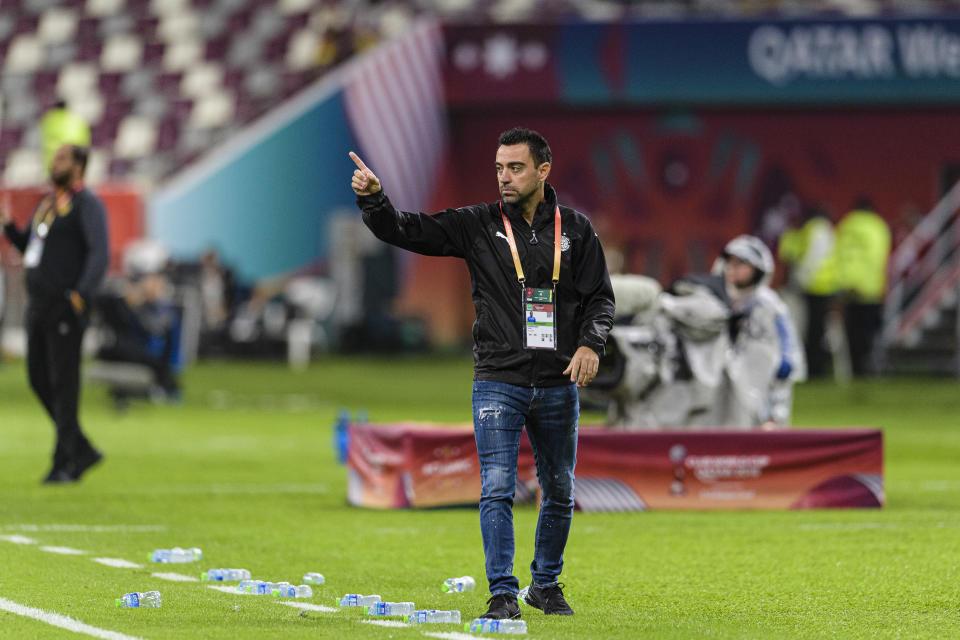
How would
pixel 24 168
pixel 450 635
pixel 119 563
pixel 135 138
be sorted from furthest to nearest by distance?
1. pixel 135 138
2. pixel 24 168
3. pixel 119 563
4. pixel 450 635

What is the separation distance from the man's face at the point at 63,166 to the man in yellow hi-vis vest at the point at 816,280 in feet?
53.1

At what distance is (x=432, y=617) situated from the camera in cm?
823

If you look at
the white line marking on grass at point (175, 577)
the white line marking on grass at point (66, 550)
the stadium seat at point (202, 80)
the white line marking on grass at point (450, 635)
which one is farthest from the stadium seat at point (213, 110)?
the white line marking on grass at point (450, 635)

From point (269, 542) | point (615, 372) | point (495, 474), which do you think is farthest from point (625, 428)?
point (495, 474)

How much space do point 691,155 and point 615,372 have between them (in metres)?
22.0

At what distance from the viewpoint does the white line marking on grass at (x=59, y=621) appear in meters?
7.78

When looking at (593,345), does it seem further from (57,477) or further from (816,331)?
(816,331)

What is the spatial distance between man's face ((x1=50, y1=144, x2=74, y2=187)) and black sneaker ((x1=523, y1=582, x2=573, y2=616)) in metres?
6.98

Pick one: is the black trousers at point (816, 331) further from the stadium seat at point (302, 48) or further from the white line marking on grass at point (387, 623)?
the white line marking on grass at point (387, 623)

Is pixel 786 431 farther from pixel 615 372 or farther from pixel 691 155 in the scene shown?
pixel 691 155

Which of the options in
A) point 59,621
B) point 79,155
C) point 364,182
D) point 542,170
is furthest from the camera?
point 79,155

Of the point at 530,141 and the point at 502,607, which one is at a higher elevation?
the point at 530,141

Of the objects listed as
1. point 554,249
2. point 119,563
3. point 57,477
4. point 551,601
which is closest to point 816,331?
point 57,477

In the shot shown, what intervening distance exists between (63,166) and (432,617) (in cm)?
714
